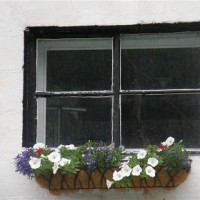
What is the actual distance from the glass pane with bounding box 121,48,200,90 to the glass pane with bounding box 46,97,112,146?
255mm

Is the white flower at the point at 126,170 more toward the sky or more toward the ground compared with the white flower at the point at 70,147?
more toward the ground

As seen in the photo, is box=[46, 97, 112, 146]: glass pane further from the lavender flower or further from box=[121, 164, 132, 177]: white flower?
box=[121, 164, 132, 177]: white flower

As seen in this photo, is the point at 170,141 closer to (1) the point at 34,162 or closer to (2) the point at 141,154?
(2) the point at 141,154

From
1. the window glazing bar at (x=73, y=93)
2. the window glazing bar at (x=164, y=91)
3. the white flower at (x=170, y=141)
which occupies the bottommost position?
the white flower at (x=170, y=141)

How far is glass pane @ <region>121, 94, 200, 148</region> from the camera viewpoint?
3.91 meters

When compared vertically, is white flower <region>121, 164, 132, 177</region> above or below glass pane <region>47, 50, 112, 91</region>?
below

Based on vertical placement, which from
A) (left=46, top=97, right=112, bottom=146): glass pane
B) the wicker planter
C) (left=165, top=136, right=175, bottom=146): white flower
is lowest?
the wicker planter

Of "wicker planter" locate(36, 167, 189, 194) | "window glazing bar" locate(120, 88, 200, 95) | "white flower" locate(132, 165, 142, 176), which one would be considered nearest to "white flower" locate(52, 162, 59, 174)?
"wicker planter" locate(36, 167, 189, 194)

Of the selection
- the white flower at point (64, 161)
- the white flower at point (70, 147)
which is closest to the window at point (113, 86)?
the white flower at point (70, 147)

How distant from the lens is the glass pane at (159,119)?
391 centimetres

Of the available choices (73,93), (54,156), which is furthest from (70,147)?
(73,93)

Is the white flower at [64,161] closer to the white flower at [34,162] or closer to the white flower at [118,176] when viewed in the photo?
the white flower at [34,162]

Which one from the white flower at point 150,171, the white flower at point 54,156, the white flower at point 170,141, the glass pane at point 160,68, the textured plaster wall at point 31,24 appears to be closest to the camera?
the white flower at point 150,171

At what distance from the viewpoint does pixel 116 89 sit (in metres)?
3.95
